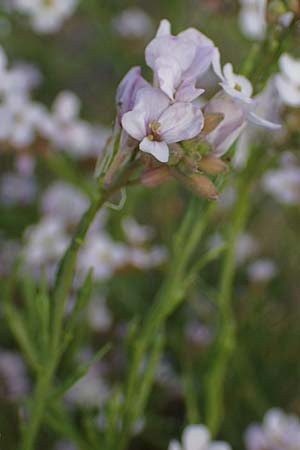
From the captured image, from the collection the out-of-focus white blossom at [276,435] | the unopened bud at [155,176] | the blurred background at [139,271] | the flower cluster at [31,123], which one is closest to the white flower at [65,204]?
the blurred background at [139,271]

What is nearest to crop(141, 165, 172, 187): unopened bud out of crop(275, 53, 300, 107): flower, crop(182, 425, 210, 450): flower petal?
crop(275, 53, 300, 107): flower

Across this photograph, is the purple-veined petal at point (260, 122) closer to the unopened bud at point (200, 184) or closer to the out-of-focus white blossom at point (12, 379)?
the unopened bud at point (200, 184)

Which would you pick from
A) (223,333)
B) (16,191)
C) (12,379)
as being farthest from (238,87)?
(16,191)

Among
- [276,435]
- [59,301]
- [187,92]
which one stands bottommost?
[276,435]

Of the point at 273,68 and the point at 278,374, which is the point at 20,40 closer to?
the point at 278,374

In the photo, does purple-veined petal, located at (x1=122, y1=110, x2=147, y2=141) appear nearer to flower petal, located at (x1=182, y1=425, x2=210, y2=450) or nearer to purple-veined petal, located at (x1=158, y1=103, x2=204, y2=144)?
purple-veined petal, located at (x1=158, y1=103, x2=204, y2=144)

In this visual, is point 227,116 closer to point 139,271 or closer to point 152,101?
point 152,101

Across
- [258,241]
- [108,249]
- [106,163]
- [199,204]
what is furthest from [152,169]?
[258,241]
